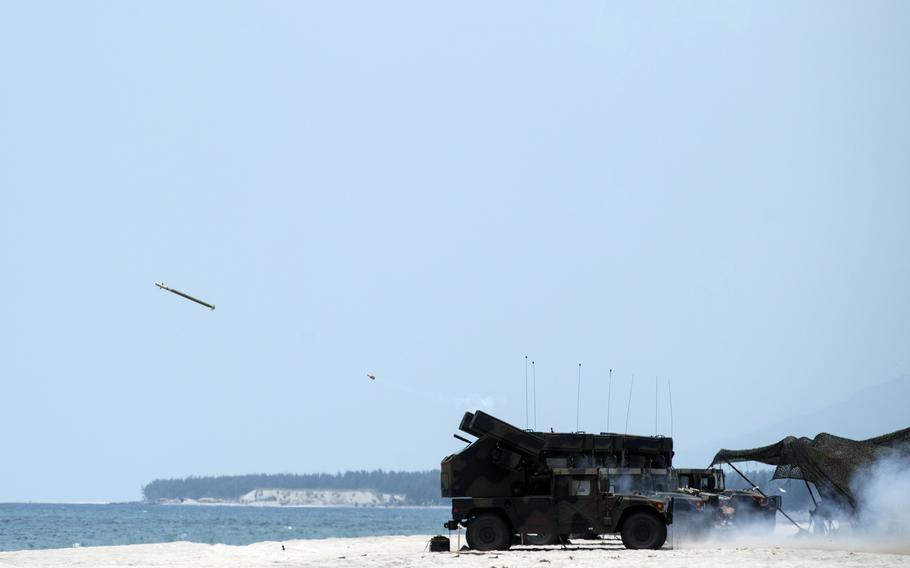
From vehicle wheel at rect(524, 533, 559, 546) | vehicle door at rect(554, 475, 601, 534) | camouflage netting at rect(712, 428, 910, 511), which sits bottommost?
vehicle wheel at rect(524, 533, 559, 546)

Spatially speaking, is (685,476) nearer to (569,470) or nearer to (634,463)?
(634,463)

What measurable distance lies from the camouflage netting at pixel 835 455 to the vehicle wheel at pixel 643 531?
6.10m

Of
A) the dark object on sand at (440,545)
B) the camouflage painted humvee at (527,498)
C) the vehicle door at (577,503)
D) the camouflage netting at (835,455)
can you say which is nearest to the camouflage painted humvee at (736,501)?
the camouflage netting at (835,455)

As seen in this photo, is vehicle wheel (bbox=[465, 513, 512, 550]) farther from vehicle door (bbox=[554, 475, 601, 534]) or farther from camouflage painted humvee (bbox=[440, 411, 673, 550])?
vehicle door (bbox=[554, 475, 601, 534])

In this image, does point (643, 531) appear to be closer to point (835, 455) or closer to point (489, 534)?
point (489, 534)

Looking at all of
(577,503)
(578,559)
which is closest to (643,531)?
(577,503)

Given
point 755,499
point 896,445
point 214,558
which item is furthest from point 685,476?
point 214,558

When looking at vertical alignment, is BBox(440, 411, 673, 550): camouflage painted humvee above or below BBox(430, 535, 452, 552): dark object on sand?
above

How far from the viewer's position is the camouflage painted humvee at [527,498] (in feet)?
82.9

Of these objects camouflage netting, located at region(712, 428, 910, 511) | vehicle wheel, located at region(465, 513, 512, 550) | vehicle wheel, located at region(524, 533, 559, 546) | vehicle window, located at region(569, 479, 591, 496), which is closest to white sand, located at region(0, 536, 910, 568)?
vehicle wheel, located at region(524, 533, 559, 546)

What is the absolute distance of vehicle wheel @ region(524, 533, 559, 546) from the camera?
1026 inches

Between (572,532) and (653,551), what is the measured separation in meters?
2.54

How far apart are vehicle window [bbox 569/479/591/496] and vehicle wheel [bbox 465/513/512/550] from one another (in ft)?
5.63

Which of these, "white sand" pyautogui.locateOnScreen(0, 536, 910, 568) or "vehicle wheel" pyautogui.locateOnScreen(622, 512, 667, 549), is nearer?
"white sand" pyautogui.locateOnScreen(0, 536, 910, 568)
